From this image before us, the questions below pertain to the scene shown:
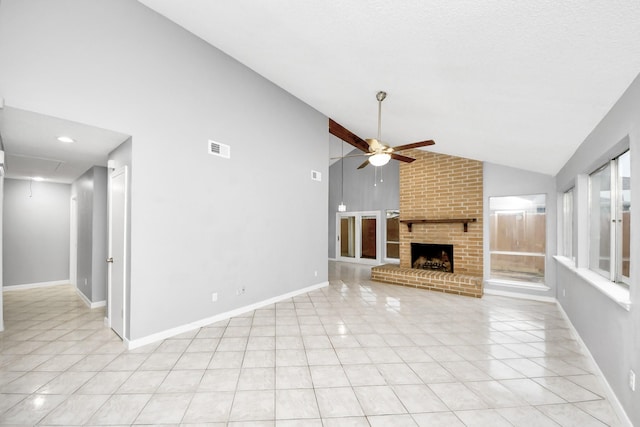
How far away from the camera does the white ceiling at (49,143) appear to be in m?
2.46

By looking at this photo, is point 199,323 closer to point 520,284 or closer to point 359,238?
point 520,284

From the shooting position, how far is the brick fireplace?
18.0 feet

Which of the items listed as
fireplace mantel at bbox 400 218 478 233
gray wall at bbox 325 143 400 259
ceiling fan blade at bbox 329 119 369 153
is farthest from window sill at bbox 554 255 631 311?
gray wall at bbox 325 143 400 259

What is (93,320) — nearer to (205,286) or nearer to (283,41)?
(205,286)

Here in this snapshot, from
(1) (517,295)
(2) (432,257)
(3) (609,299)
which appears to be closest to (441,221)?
(2) (432,257)

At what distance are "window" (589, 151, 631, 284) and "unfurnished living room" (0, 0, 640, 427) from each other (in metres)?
0.03

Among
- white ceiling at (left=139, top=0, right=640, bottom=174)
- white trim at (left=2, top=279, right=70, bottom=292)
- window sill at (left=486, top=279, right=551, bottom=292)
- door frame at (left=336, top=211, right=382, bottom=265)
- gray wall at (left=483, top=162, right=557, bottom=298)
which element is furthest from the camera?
door frame at (left=336, top=211, right=382, bottom=265)

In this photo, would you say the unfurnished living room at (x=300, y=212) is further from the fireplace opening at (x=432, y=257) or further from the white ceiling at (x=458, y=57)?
the fireplace opening at (x=432, y=257)

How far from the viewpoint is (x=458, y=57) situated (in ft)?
7.48

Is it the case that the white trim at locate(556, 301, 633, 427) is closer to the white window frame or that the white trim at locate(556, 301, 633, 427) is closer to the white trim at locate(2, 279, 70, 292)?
the white window frame

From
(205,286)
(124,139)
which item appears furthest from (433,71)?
(205,286)

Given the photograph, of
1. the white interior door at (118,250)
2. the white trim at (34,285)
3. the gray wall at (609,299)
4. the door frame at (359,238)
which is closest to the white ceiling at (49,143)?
the white interior door at (118,250)

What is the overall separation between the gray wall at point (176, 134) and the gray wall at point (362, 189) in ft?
14.3

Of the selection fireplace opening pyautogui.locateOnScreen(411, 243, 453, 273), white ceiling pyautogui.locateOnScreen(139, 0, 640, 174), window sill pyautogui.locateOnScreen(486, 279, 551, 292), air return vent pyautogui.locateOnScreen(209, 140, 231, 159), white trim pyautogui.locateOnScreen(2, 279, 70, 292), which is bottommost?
white trim pyautogui.locateOnScreen(2, 279, 70, 292)
